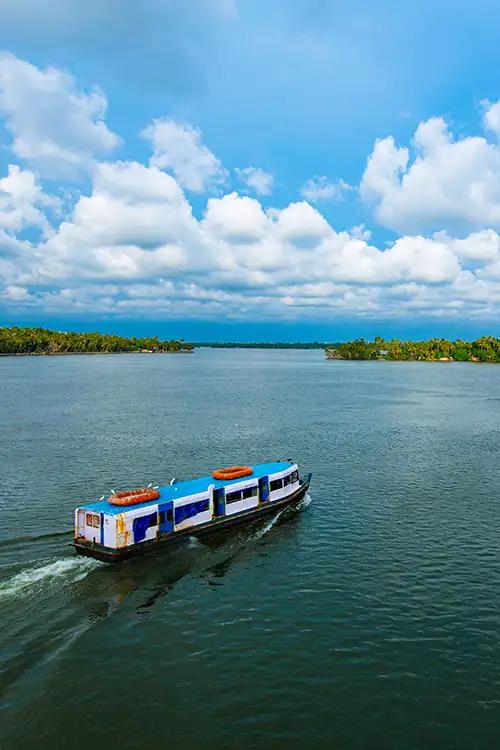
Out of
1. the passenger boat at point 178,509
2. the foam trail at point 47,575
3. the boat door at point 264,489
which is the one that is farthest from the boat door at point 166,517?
the boat door at point 264,489

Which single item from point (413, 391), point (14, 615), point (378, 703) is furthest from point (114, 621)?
point (413, 391)

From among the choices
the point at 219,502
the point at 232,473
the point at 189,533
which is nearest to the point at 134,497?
the point at 189,533

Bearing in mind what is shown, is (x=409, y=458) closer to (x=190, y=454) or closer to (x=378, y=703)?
(x=190, y=454)

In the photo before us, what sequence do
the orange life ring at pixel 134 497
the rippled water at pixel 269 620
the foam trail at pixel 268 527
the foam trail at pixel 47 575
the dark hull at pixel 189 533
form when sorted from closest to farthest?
the rippled water at pixel 269 620 < the foam trail at pixel 47 575 < the dark hull at pixel 189 533 < the orange life ring at pixel 134 497 < the foam trail at pixel 268 527

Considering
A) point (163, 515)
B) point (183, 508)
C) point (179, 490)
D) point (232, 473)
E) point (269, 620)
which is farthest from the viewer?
A: point (232, 473)

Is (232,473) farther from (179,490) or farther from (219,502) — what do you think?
(179,490)

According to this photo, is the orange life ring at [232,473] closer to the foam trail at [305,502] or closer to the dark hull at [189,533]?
the dark hull at [189,533]

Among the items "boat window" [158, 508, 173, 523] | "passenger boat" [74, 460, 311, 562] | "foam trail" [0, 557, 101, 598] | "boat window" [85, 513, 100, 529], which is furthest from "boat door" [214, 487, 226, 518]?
"foam trail" [0, 557, 101, 598]

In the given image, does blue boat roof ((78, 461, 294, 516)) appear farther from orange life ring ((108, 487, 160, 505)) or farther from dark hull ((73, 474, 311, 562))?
dark hull ((73, 474, 311, 562))
